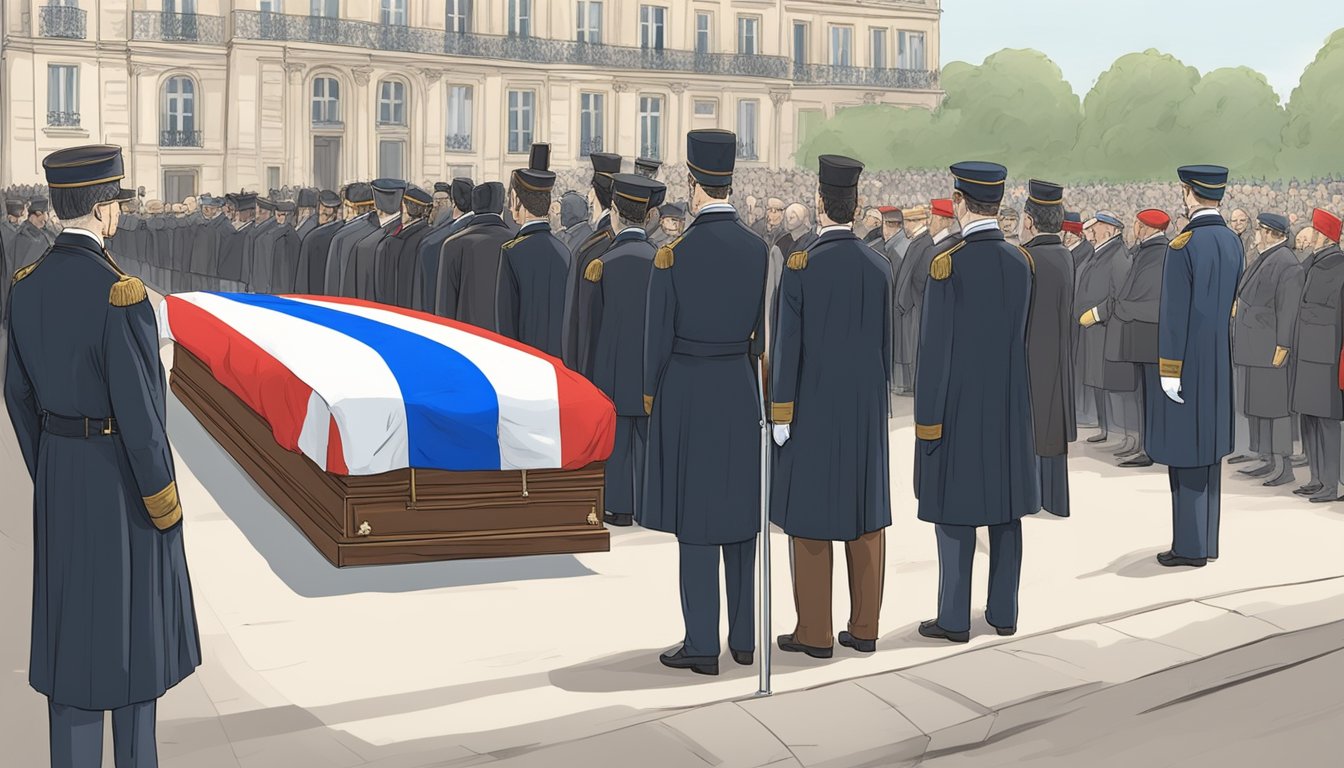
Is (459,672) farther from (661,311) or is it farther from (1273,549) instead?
(1273,549)

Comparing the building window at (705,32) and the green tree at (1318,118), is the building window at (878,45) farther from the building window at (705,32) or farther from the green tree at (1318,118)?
the green tree at (1318,118)

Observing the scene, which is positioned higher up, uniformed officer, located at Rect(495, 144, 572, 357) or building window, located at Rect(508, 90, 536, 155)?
building window, located at Rect(508, 90, 536, 155)

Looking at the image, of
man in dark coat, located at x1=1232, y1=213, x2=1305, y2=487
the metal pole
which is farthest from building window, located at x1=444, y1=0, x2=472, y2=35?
the metal pole

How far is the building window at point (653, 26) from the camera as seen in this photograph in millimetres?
52312

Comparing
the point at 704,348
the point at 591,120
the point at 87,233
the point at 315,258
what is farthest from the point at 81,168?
the point at 591,120

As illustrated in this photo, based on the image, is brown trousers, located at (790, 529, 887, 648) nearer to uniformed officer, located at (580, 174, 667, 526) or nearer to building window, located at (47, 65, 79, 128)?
uniformed officer, located at (580, 174, 667, 526)

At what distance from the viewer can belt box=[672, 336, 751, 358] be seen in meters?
5.84

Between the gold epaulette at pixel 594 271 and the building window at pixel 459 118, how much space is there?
4060 centimetres

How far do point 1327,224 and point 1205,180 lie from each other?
2413 millimetres

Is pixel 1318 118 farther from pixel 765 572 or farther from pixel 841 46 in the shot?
pixel 765 572

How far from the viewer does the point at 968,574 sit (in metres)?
6.26

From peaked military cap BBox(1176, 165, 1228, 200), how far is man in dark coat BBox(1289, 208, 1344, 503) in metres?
2.18

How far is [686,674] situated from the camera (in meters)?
5.76

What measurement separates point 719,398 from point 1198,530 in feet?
9.84
